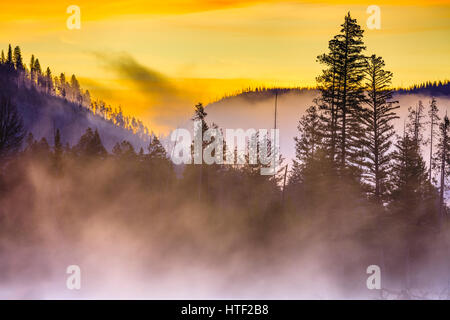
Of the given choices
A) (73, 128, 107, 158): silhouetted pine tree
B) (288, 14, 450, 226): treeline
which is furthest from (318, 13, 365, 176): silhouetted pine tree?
(73, 128, 107, 158): silhouetted pine tree

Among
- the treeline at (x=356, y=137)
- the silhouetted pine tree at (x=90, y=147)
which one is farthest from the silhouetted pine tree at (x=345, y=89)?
Result: the silhouetted pine tree at (x=90, y=147)

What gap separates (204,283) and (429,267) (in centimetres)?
1872

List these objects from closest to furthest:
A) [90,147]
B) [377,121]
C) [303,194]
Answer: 1. [377,121]
2. [303,194]
3. [90,147]

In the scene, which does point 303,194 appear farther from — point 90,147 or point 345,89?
point 90,147

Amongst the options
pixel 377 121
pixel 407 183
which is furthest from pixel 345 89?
pixel 407 183

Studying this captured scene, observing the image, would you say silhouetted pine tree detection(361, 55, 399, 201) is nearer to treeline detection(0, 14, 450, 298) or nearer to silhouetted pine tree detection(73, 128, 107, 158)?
treeline detection(0, 14, 450, 298)

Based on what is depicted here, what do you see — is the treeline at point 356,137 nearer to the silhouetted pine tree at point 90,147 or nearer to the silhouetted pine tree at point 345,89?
the silhouetted pine tree at point 345,89

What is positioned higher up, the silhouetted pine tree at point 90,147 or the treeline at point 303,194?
the silhouetted pine tree at point 90,147

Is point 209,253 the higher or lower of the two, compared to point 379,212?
lower

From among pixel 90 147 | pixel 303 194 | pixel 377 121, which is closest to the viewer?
pixel 377 121

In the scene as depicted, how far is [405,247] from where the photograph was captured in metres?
35.7

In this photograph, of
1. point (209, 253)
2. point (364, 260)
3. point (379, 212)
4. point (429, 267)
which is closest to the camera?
point (379, 212)
